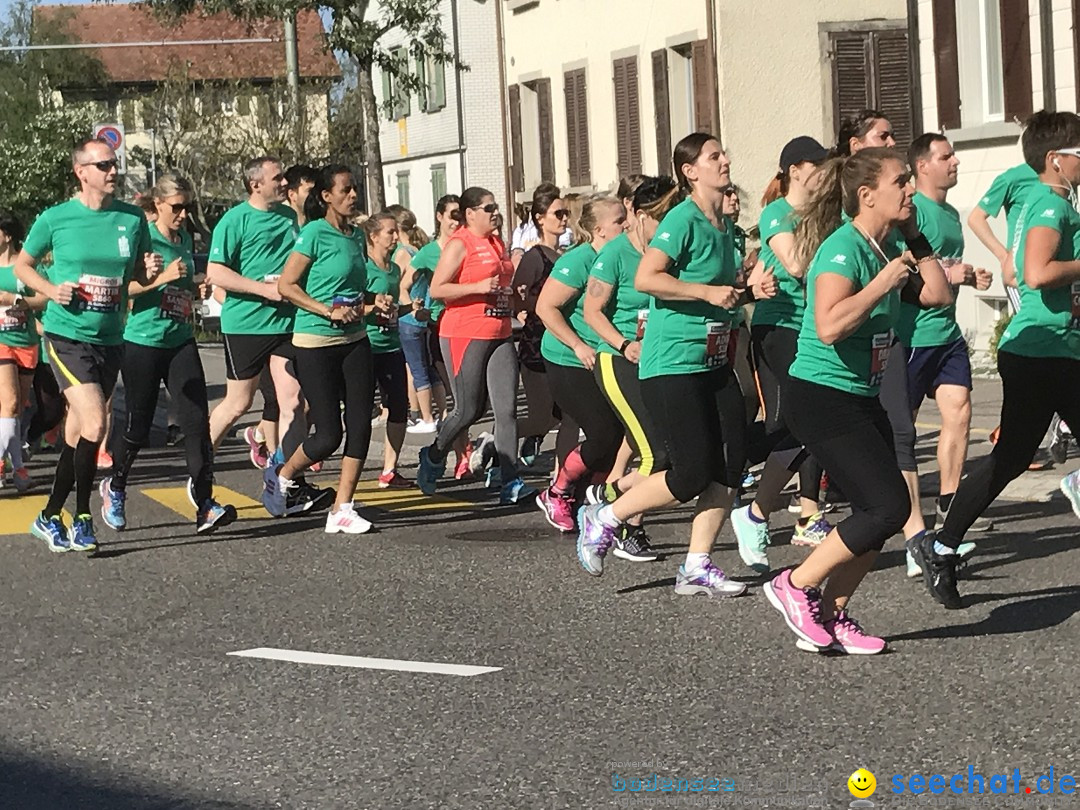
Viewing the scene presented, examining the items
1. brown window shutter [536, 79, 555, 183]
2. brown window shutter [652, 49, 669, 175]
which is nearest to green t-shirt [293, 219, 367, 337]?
brown window shutter [652, 49, 669, 175]

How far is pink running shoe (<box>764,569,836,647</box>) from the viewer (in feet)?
24.0

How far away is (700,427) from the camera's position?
8.55m

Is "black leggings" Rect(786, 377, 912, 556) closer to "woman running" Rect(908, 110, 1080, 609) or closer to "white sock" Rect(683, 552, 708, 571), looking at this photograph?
"woman running" Rect(908, 110, 1080, 609)

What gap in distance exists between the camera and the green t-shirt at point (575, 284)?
10469mm

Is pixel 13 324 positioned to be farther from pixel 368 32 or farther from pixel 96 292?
pixel 368 32

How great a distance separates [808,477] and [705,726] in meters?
3.81

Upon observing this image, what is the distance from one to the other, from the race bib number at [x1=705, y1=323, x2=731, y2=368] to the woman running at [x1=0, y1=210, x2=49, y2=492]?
5.99 metres

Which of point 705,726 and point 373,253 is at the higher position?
point 373,253

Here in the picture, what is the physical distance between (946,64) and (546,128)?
15.2 metres

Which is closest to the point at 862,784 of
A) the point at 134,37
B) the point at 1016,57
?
the point at 1016,57

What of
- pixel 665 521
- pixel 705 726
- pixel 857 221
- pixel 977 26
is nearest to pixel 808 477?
pixel 665 521

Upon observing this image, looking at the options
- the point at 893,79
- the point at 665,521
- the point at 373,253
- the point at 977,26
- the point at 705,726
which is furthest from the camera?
the point at 893,79

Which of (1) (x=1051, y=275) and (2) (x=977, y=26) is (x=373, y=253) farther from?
(2) (x=977, y=26)

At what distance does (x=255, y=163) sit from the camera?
12.1 meters
